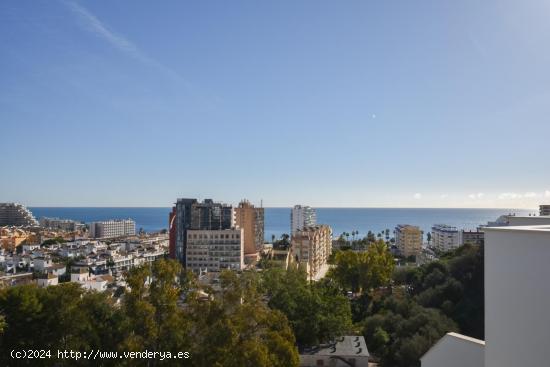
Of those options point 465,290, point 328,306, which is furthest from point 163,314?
point 465,290

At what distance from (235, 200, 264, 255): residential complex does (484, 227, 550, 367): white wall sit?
4804 centimetres

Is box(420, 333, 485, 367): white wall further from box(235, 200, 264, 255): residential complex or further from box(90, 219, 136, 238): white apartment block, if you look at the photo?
box(90, 219, 136, 238): white apartment block

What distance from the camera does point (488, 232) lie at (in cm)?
489

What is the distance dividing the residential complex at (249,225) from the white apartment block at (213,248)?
8363mm

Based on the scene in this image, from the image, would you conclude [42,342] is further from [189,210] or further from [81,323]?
[189,210]

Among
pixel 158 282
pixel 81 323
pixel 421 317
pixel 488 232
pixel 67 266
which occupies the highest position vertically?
pixel 488 232

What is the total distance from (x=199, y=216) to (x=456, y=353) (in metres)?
43.6

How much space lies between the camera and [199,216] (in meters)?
48.9

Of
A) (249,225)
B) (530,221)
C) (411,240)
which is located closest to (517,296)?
(530,221)

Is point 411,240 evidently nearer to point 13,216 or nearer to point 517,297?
point 517,297

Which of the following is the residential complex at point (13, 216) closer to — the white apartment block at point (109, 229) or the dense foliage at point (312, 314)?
the white apartment block at point (109, 229)

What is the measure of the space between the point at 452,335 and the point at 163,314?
16.8 feet

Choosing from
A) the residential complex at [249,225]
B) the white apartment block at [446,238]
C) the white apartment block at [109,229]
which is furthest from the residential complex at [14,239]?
the white apartment block at [446,238]

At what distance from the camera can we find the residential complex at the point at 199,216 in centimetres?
4811
